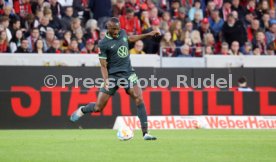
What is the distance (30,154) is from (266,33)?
1531 cm

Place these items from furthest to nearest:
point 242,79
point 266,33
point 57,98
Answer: point 266,33 → point 242,79 → point 57,98

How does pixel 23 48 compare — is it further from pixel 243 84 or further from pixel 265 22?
pixel 265 22

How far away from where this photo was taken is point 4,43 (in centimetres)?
2197

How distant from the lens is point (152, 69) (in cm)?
2272

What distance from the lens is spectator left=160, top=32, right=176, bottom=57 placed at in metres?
23.7

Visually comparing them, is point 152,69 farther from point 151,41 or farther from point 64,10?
point 64,10

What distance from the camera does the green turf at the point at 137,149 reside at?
1145 centimetres

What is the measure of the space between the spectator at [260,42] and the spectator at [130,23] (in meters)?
4.02

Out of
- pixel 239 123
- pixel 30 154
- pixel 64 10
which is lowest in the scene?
pixel 239 123

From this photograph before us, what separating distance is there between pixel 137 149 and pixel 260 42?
13.2 meters

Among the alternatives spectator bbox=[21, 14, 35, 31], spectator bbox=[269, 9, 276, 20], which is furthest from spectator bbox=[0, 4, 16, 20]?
spectator bbox=[269, 9, 276, 20]

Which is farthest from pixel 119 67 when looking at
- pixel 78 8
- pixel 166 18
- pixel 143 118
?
pixel 166 18

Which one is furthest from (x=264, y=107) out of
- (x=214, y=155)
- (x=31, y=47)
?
(x=214, y=155)

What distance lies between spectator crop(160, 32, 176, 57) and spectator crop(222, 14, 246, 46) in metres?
2.19
